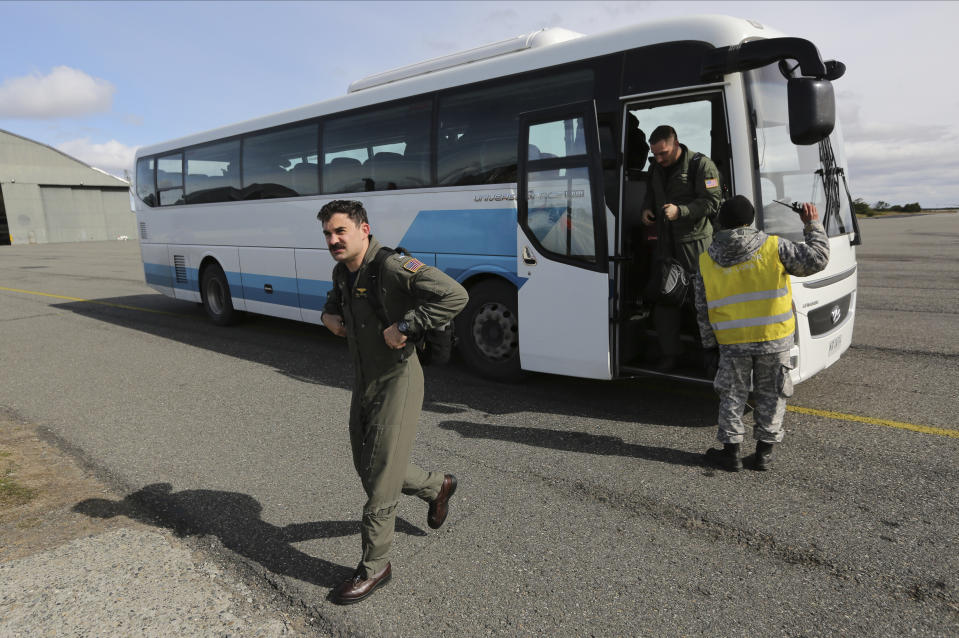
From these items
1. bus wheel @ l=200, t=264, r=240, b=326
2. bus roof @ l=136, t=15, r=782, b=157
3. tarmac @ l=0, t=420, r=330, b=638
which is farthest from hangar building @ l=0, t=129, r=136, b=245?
tarmac @ l=0, t=420, r=330, b=638

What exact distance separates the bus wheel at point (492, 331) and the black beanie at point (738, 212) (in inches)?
99.1

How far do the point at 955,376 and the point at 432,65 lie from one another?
6.22 meters

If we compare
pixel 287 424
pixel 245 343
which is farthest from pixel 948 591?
pixel 245 343

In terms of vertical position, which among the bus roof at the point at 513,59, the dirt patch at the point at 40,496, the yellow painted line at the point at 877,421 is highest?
the bus roof at the point at 513,59

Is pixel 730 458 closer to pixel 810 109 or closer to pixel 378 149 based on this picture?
pixel 810 109

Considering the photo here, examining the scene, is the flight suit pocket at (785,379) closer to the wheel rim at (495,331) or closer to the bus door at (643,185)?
the bus door at (643,185)

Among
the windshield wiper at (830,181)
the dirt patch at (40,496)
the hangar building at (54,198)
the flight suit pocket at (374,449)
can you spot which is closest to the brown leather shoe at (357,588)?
the flight suit pocket at (374,449)

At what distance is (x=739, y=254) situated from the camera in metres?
4.01

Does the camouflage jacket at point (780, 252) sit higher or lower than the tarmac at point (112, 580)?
higher

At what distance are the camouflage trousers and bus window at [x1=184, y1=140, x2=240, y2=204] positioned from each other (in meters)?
7.84

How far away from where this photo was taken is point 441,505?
11.4 feet

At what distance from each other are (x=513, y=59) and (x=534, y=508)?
14.1ft

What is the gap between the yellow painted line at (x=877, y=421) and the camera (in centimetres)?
466

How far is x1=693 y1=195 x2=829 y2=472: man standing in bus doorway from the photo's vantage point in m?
3.97
